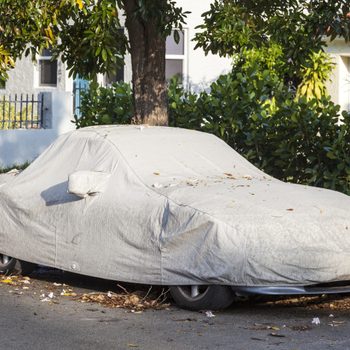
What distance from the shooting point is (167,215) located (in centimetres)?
905

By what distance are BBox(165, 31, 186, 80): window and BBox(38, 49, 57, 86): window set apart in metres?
2.93

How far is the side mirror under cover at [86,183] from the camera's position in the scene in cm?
958

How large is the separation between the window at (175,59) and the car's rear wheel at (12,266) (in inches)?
527

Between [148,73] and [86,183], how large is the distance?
4395mm

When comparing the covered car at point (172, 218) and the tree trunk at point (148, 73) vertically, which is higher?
the tree trunk at point (148, 73)

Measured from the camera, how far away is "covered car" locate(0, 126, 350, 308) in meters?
8.57

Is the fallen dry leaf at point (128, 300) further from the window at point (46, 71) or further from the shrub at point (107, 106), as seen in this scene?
the window at point (46, 71)

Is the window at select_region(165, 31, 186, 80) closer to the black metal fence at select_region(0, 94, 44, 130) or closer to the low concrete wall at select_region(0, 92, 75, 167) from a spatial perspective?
the low concrete wall at select_region(0, 92, 75, 167)

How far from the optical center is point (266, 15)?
1438cm

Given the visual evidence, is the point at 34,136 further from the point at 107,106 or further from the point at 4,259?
the point at 4,259

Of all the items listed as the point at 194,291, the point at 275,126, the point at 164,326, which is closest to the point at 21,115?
the point at 275,126

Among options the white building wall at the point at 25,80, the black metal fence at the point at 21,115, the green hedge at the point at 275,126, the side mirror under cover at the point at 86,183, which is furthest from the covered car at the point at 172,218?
the white building wall at the point at 25,80

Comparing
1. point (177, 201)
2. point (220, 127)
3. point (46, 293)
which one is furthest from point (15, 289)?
point (220, 127)

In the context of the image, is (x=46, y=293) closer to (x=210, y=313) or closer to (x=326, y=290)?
(x=210, y=313)
